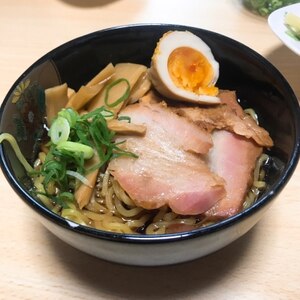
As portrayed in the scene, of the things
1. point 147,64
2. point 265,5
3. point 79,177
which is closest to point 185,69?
point 147,64

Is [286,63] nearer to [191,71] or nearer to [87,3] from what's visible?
[191,71]

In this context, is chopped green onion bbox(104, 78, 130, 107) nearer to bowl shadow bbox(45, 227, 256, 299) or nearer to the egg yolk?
the egg yolk

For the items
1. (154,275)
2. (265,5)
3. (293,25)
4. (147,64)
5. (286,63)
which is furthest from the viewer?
(265,5)

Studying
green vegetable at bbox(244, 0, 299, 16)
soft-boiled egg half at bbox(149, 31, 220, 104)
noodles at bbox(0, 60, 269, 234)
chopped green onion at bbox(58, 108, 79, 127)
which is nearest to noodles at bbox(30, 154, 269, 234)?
noodles at bbox(0, 60, 269, 234)

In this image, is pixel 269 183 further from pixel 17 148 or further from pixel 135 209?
pixel 17 148

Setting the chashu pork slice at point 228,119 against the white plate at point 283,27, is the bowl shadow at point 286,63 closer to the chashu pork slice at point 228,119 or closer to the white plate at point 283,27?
the white plate at point 283,27

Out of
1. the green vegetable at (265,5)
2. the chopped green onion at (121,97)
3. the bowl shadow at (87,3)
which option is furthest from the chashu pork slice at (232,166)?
the bowl shadow at (87,3)
